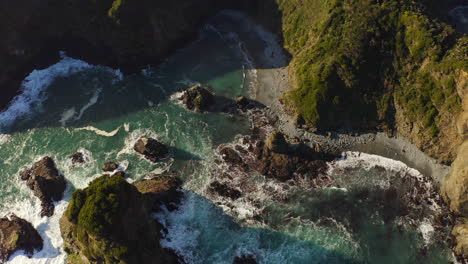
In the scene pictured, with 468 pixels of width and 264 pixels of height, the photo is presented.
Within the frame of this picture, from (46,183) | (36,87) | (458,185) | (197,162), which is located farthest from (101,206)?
(458,185)

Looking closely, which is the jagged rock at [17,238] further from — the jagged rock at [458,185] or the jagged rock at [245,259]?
the jagged rock at [458,185]

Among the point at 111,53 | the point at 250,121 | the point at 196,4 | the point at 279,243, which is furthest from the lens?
the point at 196,4

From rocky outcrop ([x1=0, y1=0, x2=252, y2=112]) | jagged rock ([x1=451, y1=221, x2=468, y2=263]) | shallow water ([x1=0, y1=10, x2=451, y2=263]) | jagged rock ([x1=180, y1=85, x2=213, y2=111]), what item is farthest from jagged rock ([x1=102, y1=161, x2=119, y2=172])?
jagged rock ([x1=451, y1=221, x2=468, y2=263])

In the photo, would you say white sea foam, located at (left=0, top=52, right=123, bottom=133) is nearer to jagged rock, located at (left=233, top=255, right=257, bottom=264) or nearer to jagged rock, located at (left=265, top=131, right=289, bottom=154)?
jagged rock, located at (left=265, top=131, right=289, bottom=154)

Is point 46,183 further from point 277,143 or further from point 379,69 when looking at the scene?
point 379,69

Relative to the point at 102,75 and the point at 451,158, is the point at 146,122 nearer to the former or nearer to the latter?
the point at 102,75

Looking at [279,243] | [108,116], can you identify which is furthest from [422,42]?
[108,116]

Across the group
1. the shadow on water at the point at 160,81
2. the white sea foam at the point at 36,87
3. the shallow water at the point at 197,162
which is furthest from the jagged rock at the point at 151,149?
the white sea foam at the point at 36,87
